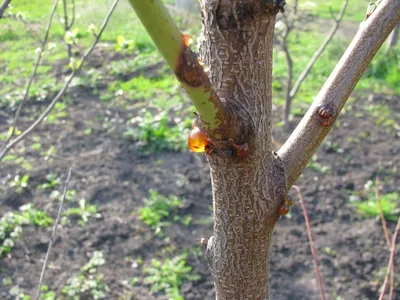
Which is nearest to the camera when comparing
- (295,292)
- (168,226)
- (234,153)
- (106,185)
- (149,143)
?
(234,153)

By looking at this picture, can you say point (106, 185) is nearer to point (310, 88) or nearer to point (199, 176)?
point (199, 176)

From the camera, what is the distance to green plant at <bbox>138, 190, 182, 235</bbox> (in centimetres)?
327

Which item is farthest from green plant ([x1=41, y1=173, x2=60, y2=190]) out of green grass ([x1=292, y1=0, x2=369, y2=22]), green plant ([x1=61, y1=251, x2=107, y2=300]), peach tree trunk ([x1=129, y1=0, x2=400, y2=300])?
green grass ([x1=292, y1=0, x2=369, y2=22])

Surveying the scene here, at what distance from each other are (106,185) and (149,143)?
29.2 inches

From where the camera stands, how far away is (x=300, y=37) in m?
6.82

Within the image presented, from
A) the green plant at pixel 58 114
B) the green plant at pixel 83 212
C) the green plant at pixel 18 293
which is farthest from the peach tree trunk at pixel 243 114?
the green plant at pixel 58 114

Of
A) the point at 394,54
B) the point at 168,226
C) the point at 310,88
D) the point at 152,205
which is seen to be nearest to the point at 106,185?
the point at 152,205

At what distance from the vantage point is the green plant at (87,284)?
2732 mm

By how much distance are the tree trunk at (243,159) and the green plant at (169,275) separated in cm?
209

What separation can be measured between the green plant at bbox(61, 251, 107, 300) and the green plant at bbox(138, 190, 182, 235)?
50 centimetres

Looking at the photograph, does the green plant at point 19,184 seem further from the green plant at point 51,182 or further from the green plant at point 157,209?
→ the green plant at point 157,209

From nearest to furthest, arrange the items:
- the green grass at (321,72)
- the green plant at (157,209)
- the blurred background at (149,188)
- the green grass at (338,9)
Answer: the blurred background at (149,188) → the green plant at (157,209) → the green grass at (321,72) → the green grass at (338,9)

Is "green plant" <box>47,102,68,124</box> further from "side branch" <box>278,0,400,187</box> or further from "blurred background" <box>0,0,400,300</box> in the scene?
"side branch" <box>278,0,400,187</box>

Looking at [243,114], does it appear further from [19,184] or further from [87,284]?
[19,184]
